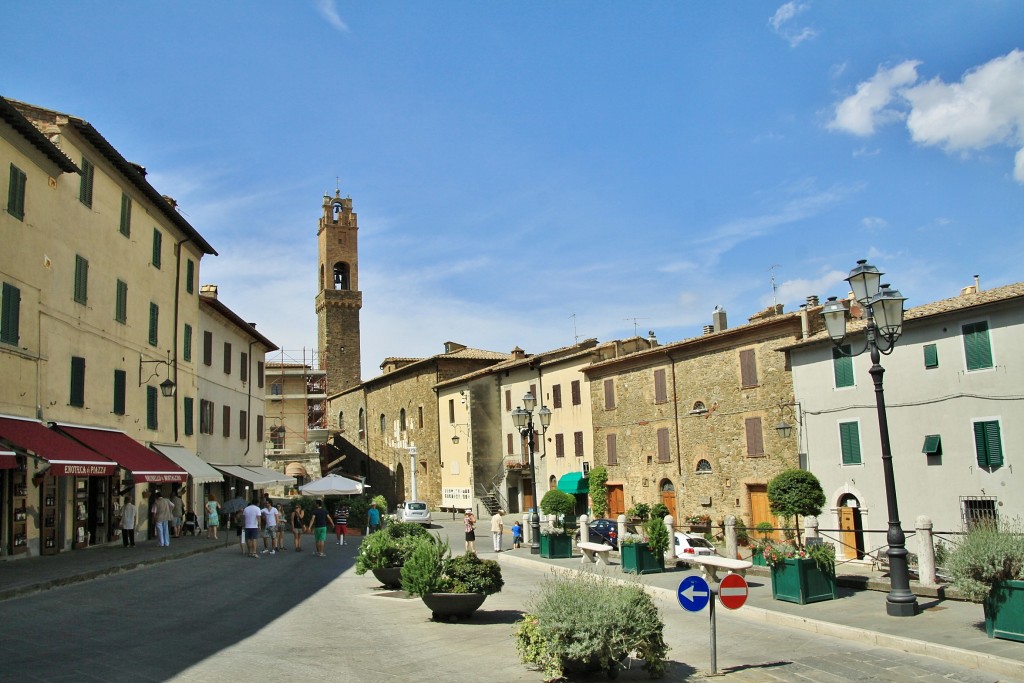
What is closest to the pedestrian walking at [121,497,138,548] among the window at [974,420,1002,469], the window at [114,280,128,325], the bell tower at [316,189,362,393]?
the window at [114,280,128,325]

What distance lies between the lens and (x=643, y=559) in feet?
60.3

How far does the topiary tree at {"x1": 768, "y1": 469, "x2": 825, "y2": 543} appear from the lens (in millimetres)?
23781

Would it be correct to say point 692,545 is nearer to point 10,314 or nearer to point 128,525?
point 128,525

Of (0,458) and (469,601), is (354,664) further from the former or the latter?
A: (0,458)

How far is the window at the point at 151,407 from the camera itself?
1014 inches

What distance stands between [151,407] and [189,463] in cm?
222

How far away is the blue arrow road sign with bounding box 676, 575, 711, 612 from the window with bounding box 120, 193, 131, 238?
2097 centimetres

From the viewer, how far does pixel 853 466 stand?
1048 inches

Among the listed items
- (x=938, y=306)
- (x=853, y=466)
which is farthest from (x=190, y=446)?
(x=938, y=306)

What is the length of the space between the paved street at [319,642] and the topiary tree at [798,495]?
9685 mm

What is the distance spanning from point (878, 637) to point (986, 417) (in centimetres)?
1514

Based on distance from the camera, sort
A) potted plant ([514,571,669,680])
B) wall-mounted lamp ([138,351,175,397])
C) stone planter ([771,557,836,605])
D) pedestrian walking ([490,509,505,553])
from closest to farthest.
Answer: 1. potted plant ([514,571,669,680])
2. stone planter ([771,557,836,605])
3. wall-mounted lamp ([138,351,175,397])
4. pedestrian walking ([490,509,505,553])

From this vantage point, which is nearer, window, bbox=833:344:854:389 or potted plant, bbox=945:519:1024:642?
potted plant, bbox=945:519:1024:642

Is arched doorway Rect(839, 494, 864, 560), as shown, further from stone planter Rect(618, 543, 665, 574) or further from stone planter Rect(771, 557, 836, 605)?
stone planter Rect(771, 557, 836, 605)
